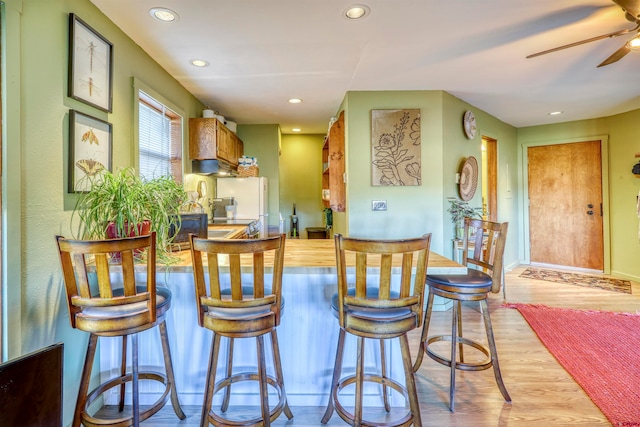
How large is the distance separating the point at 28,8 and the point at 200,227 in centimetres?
138

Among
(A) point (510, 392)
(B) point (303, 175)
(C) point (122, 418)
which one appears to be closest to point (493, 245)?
(A) point (510, 392)

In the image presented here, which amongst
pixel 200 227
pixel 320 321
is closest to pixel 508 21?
pixel 320 321

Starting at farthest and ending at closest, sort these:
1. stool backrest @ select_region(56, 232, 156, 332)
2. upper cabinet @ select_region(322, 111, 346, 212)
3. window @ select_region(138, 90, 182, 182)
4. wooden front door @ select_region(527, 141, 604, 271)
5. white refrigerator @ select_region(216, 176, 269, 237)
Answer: wooden front door @ select_region(527, 141, 604, 271)
white refrigerator @ select_region(216, 176, 269, 237)
upper cabinet @ select_region(322, 111, 346, 212)
window @ select_region(138, 90, 182, 182)
stool backrest @ select_region(56, 232, 156, 332)

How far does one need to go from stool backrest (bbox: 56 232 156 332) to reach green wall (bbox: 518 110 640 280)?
5.88 meters

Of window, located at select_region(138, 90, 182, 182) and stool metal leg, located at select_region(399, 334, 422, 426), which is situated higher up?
window, located at select_region(138, 90, 182, 182)

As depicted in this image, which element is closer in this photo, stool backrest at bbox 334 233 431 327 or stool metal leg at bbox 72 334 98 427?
stool backrest at bbox 334 233 431 327

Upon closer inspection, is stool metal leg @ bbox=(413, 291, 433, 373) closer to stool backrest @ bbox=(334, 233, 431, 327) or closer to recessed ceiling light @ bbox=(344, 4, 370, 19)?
stool backrest @ bbox=(334, 233, 431, 327)

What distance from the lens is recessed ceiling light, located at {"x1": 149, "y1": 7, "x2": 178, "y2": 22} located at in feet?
6.22

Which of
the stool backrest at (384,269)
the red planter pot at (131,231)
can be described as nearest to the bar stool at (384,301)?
the stool backrest at (384,269)

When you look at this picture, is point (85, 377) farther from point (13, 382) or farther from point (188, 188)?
point (188, 188)

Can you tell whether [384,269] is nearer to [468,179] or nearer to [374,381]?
[374,381]

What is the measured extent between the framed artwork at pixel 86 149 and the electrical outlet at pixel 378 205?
8.09ft

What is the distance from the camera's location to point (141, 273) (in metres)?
1.74

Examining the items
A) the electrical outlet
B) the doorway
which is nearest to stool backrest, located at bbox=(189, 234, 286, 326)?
the electrical outlet
